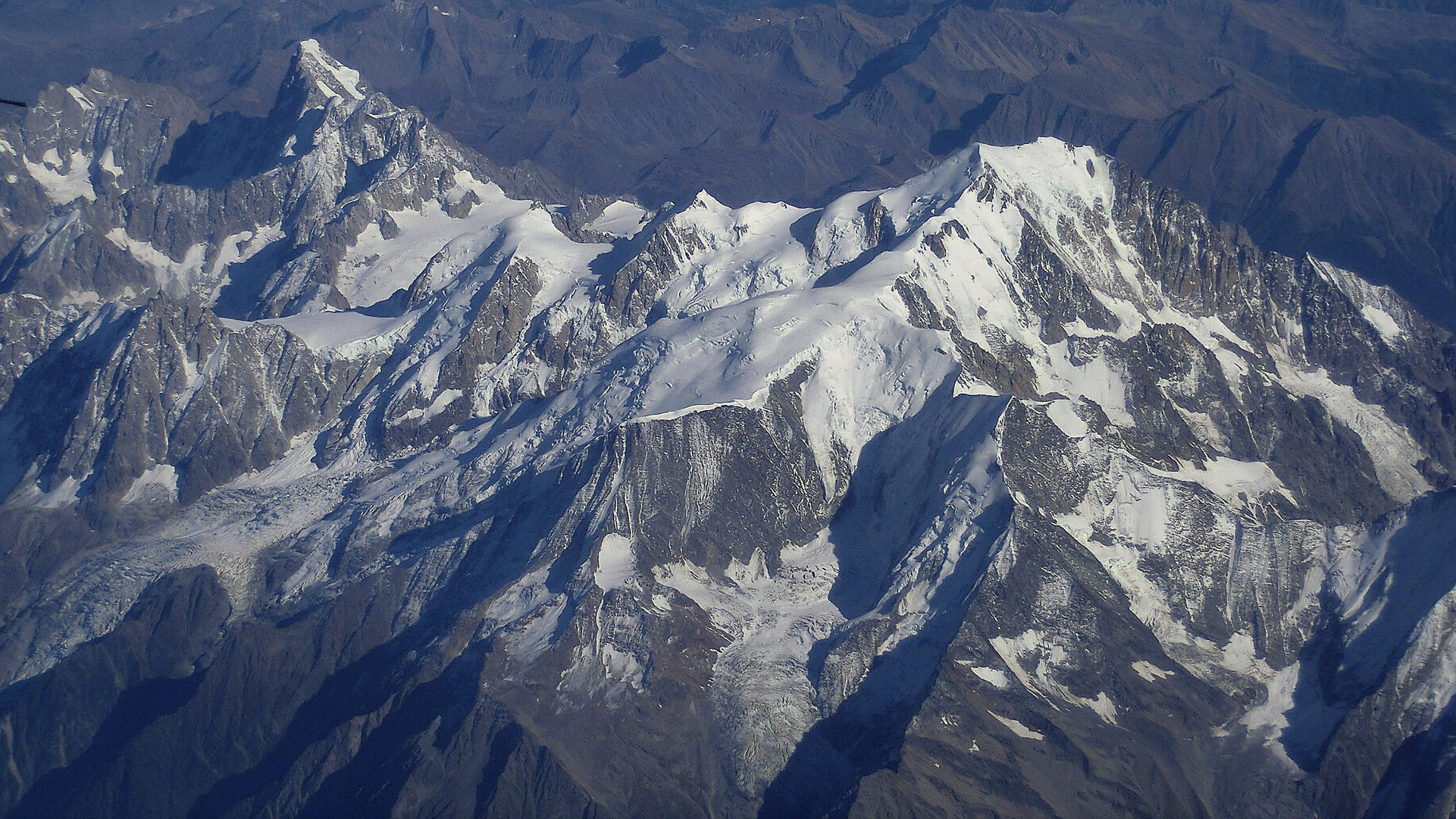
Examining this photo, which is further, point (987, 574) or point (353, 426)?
point (353, 426)

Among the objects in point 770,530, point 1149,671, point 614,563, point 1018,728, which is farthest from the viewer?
point 770,530

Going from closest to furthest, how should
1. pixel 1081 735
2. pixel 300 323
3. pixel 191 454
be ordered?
1. pixel 1081 735
2. pixel 191 454
3. pixel 300 323

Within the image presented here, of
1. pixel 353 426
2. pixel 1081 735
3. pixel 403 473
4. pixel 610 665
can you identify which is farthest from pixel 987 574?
pixel 353 426

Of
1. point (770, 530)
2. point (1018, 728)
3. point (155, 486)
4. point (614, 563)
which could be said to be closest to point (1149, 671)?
point (1018, 728)

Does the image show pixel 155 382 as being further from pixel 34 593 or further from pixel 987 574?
pixel 987 574

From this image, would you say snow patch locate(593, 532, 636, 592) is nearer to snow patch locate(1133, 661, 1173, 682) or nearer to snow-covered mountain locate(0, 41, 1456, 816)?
snow-covered mountain locate(0, 41, 1456, 816)

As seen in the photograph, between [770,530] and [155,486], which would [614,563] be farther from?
[155,486]

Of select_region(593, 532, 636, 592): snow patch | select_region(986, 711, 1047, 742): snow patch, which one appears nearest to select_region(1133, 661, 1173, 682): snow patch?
select_region(986, 711, 1047, 742): snow patch

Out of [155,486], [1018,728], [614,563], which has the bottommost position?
[155,486]

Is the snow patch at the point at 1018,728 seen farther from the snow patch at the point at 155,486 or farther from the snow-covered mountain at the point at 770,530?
the snow patch at the point at 155,486
